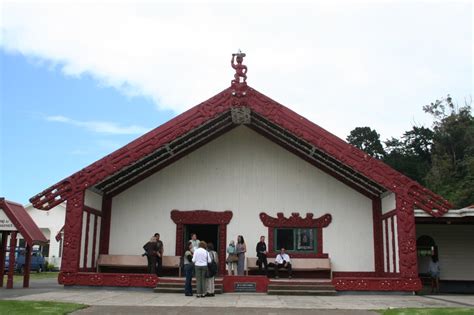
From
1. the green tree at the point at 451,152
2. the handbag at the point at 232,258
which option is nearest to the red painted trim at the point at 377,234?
the handbag at the point at 232,258

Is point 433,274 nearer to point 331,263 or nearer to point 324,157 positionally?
point 331,263

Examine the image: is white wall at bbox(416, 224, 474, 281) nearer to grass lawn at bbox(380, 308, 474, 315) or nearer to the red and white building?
the red and white building

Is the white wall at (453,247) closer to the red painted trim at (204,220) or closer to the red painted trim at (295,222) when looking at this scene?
the red painted trim at (295,222)

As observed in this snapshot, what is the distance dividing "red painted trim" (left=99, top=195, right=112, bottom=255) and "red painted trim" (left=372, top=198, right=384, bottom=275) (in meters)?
9.76

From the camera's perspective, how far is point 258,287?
15.4 meters

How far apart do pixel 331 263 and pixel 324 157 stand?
3831 millimetres

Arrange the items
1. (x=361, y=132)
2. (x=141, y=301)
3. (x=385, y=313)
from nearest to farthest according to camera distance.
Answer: (x=385, y=313) < (x=141, y=301) < (x=361, y=132)

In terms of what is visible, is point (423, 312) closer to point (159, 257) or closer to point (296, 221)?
point (296, 221)

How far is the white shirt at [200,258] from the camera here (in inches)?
528

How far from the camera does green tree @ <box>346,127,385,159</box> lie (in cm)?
6588

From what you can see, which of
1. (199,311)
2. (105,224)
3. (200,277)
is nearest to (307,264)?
(200,277)

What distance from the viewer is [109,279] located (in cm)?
1583

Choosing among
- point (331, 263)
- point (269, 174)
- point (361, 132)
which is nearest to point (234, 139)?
point (269, 174)

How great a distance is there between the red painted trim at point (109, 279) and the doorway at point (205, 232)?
3.80 metres
